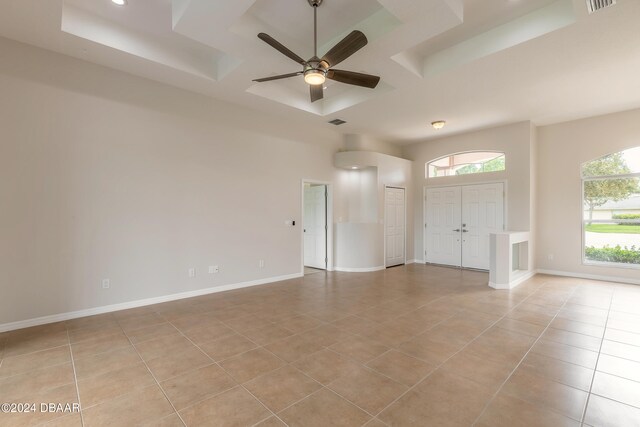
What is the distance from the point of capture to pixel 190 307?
416 centimetres

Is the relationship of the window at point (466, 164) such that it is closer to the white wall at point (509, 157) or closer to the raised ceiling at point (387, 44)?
the white wall at point (509, 157)

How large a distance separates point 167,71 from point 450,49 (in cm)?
393

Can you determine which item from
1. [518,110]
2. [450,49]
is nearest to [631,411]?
[450,49]

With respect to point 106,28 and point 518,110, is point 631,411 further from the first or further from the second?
point 106,28

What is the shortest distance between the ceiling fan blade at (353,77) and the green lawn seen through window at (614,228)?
5.84 m

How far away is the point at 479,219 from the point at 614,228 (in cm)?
234

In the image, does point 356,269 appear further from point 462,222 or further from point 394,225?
point 462,222

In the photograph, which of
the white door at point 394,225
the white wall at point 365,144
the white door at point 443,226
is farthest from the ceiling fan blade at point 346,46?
the white door at point 443,226

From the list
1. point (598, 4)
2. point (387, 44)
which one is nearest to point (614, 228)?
point (598, 4)

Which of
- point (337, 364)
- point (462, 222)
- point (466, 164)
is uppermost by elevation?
point (466, 164)

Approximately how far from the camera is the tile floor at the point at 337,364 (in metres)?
1.95

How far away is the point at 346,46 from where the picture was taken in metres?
2.76

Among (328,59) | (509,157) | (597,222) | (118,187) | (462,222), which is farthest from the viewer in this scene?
(462,222)

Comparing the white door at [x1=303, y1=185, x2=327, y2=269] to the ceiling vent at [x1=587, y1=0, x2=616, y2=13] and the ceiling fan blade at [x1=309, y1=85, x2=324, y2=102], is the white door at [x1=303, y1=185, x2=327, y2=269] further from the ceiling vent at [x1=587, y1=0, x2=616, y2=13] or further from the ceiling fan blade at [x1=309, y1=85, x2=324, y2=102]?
the ceiling vent at [x1=587, y1=0, x2=616, y2=13]
